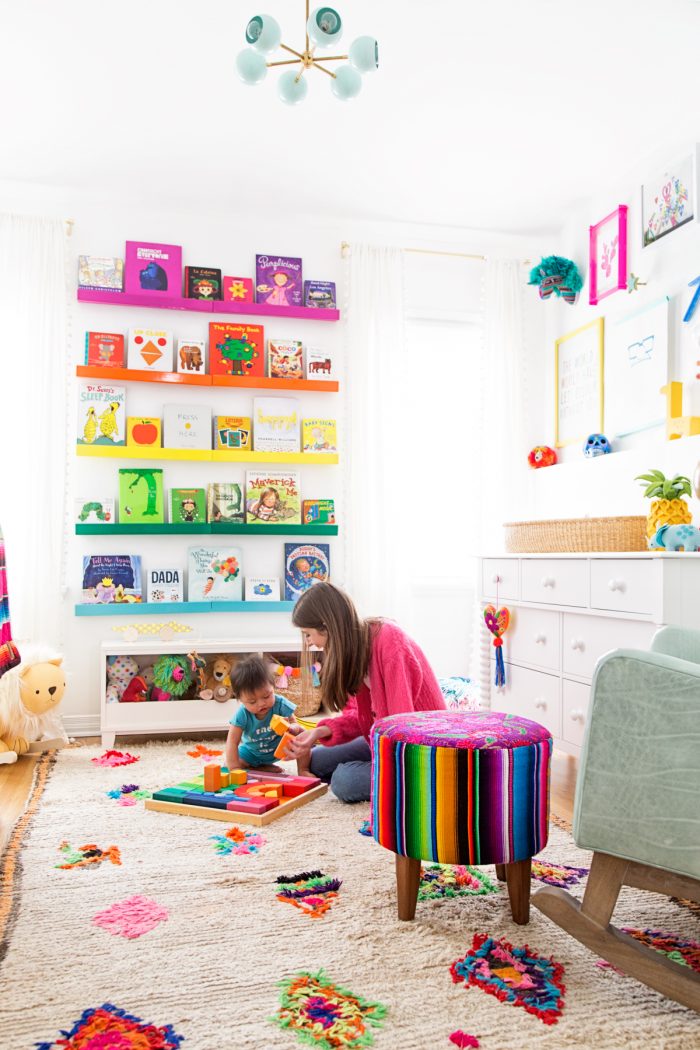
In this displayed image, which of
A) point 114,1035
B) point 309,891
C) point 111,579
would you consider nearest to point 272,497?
point 111,579

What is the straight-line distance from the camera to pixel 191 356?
4.03 meters

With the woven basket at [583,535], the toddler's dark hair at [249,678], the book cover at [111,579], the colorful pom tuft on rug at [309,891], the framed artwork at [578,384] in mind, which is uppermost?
the framed artwork at [578,384]

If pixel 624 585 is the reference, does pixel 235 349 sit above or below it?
above

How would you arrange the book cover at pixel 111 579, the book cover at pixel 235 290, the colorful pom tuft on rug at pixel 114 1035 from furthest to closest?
1. the book cover at pixel 235 290
2. the book cover at pixel 111 579
3. the colorful pom tuft on rug at pixel 114 1035

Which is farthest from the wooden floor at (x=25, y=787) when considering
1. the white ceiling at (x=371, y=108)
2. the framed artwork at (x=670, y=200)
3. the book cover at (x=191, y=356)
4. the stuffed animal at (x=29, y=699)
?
the white ceiling at (x=371, y=108)

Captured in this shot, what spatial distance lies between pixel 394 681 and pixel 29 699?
180 cm

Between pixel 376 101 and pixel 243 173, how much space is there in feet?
2.80

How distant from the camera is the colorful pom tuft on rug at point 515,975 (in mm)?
1428

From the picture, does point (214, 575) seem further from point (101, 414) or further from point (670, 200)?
point (670, 200)

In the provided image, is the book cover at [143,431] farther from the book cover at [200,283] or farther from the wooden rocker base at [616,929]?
the wooden rocker base at [616,929]

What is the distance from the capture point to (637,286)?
11.5 feet

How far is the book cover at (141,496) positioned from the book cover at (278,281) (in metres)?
1.05

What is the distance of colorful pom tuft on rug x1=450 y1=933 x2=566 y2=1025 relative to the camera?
1.43 metres

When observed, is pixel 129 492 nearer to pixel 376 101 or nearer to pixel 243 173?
pixel 243 173
